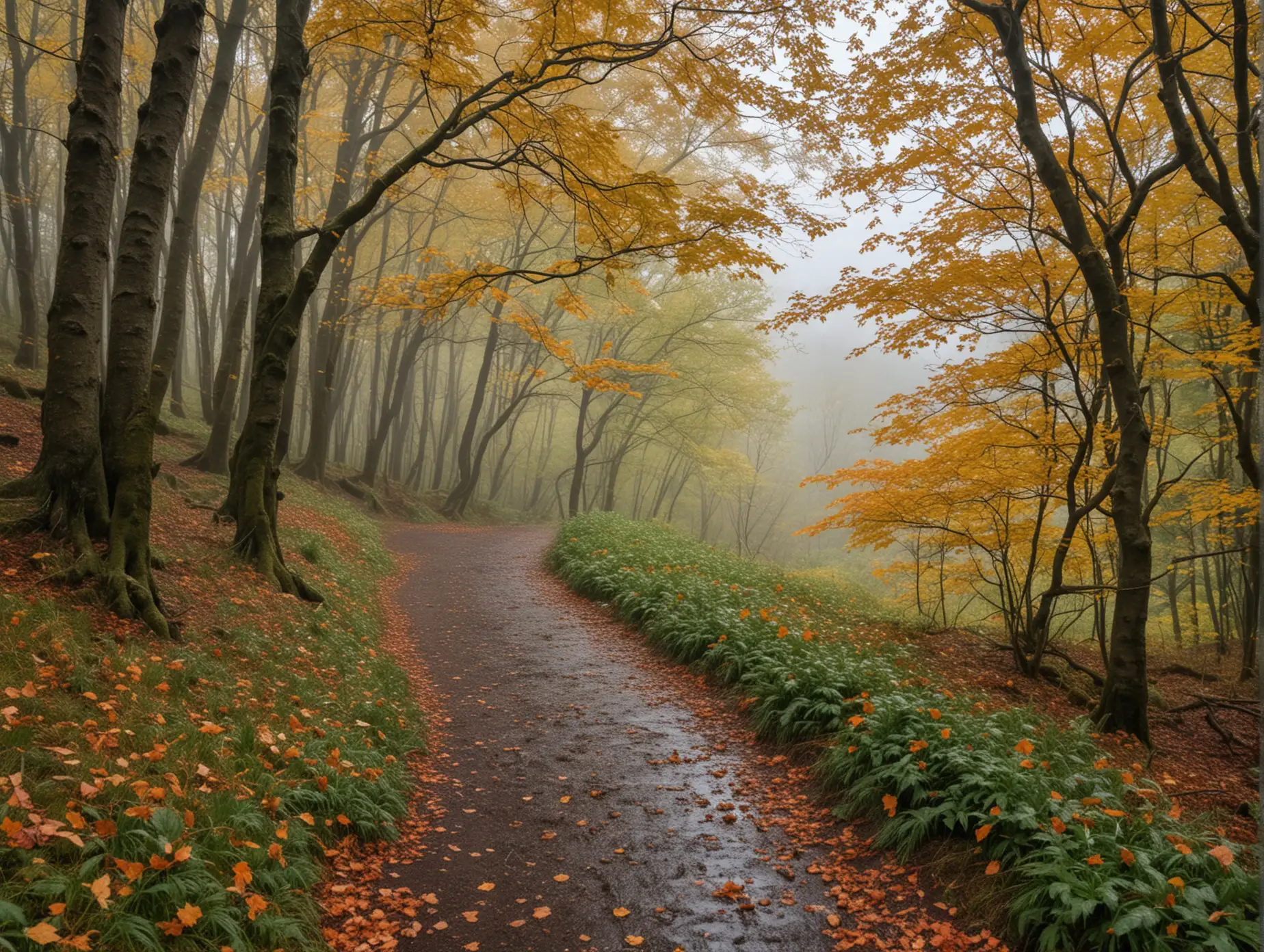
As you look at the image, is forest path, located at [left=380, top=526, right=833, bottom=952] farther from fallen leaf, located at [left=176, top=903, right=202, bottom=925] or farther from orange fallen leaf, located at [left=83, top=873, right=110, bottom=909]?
orange fallen leaf, located at [left=83, top=873, right=110, bottom=909]

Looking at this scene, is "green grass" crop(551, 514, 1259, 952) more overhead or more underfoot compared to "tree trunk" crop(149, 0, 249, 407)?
more underfoot

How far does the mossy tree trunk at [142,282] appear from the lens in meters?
5.61

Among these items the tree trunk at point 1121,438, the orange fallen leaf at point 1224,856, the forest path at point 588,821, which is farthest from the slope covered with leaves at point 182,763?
the tree trunk at point 1121,438

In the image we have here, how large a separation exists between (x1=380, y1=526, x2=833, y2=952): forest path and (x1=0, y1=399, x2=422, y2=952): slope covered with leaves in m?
0.55

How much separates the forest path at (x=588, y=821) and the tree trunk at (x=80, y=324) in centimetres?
346

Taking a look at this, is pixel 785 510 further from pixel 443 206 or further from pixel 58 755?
pixel 58 755

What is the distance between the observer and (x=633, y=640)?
9047 millimetres

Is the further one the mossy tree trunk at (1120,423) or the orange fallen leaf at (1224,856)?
the mossy tree trunk at (1120,423)

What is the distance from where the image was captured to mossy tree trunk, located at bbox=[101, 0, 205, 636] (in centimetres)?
561

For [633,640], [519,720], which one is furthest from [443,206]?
[519,720]

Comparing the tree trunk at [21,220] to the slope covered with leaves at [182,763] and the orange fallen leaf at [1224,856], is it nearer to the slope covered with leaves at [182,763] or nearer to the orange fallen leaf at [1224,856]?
the slope covered with leaves at [182,763]

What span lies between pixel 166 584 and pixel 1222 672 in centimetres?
1585

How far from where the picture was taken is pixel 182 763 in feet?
11.5

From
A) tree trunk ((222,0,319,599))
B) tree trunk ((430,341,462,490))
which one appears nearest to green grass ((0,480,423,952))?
tree trunk ((222,0,319,599))
